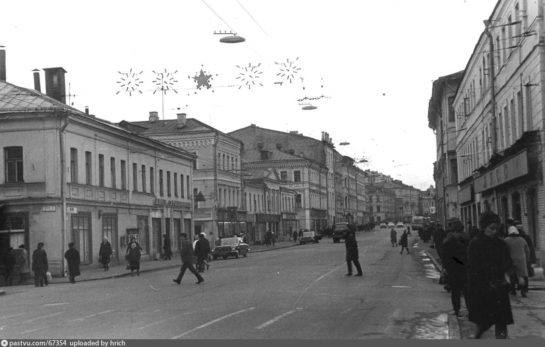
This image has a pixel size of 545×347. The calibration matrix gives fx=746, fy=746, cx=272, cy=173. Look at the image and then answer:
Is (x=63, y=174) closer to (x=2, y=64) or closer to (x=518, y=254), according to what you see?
(x=2, y=64)

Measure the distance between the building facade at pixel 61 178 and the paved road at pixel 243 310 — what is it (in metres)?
9.97

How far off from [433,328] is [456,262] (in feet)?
5.83

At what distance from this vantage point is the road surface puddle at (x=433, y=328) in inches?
422

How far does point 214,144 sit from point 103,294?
44.8 metres

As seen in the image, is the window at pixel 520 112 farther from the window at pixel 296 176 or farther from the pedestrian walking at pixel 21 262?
the window at pixel 296 176

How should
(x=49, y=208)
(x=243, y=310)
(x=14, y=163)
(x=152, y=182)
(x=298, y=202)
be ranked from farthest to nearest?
(x=298, y=202) < (x=152, y=182) < (x=14, y=163) < (x=49, y=208) < (x=243, y=310)

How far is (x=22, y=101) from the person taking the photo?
34.6m

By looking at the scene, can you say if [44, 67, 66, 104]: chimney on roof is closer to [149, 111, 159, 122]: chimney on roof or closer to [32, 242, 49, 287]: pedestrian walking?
[32, 242, 49, 287]: pedestrian walking

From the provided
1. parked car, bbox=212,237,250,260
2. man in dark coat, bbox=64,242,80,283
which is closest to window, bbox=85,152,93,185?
man in dark coat, bbox=64,242,80,283

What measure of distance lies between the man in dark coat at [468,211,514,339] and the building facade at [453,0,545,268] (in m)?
12.0

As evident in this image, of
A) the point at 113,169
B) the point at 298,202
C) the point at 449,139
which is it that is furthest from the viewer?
the point at 298,202

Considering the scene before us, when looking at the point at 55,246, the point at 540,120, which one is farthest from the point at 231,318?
the point at 55,246

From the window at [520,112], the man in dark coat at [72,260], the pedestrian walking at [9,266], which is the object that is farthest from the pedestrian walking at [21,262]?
the window at [520,112]

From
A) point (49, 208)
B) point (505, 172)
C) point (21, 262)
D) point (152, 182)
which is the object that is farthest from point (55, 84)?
point (505, 172)
